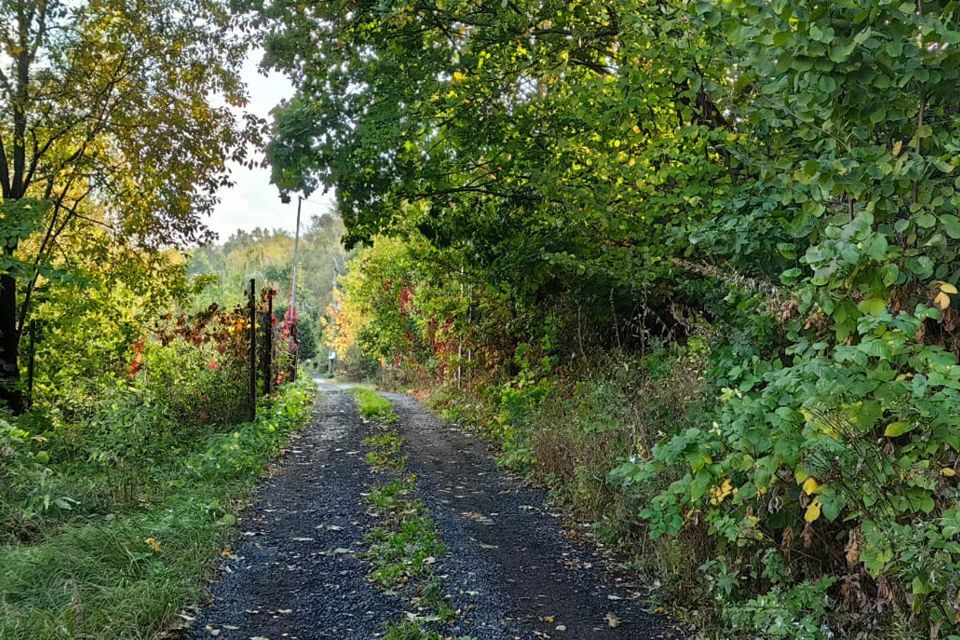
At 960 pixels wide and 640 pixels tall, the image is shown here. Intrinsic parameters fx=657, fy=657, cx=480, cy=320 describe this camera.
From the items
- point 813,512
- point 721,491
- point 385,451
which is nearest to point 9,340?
point 385,451

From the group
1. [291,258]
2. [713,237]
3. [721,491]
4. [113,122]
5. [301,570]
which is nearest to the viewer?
[721,491]

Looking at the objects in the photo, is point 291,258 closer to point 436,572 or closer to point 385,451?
point 385,451

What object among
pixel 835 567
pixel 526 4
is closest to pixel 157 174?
pixel 526 4

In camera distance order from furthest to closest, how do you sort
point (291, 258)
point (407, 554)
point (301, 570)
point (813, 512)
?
point (291, 258), point (407, 554), point (301, 570), point (813, 512)

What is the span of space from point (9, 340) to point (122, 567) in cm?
608

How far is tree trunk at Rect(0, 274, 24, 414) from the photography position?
8.59 meters

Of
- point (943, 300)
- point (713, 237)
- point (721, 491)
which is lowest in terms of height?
point (721, 491)

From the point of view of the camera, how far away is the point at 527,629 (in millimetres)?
3871

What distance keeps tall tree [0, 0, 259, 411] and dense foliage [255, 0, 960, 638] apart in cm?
279

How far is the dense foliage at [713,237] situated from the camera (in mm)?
2564

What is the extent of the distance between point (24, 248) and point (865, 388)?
11.3 m

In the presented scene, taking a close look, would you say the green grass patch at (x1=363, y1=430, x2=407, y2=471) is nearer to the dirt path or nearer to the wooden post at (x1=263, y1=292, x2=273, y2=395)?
the dirt path

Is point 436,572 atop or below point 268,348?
below

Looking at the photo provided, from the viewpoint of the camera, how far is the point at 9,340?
345 inches
